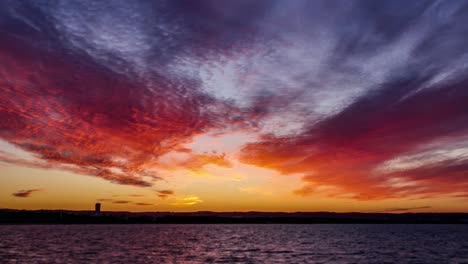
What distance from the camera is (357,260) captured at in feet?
224

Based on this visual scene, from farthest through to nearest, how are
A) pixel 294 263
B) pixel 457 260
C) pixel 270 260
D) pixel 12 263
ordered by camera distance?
1. pixel 457 260
2. pixel 270 260
3. pixel 294 263
4. pixel 12 263

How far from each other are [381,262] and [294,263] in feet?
52.4

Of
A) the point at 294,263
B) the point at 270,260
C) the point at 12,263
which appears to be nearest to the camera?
the point at 12,263

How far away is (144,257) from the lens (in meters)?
70.4

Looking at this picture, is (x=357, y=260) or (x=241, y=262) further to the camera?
(x=357, y=260)

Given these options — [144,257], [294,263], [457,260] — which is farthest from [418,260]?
[144,257]

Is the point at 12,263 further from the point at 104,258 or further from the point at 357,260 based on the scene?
the point at 357,260

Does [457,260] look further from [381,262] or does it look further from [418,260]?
[381,262]

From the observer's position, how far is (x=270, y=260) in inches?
2635

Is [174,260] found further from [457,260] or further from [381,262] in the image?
[457,260]

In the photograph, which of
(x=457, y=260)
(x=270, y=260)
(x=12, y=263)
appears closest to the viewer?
(x=12, y=263)

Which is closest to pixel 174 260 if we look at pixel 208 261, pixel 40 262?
pixel 208 261

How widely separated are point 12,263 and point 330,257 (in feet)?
173

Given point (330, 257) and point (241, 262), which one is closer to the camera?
point (241, 262)
